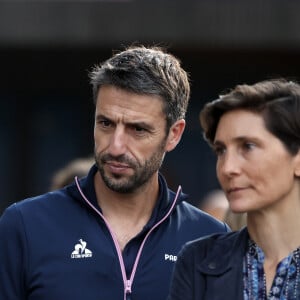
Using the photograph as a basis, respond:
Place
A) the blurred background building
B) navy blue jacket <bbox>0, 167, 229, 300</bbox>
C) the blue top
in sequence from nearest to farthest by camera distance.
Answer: the blue top, navy blue jacket <bbox>0, 167, 229, 300</bbox>, the blurred background building

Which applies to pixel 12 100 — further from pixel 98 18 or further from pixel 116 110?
pixel 116 110

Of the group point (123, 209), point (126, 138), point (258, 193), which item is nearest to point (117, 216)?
point (123, 209)

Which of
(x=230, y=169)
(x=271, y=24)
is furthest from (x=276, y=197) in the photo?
(x=271, y=24)

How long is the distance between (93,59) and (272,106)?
1166 centimetres

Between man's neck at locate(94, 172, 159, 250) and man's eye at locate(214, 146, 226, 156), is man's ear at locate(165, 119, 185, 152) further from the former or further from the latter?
man's eye at locate(214, 146, 226, 156)

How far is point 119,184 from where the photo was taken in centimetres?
469

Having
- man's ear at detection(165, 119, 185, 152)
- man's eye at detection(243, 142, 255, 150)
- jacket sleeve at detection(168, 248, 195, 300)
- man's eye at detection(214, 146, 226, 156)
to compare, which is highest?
man's ear at detection(165, 119, 185, 152)

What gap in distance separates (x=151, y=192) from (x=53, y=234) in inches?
18.9

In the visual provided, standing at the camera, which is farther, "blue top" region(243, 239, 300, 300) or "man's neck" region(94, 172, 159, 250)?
"man's neck" region(94, 172, 159, 250)

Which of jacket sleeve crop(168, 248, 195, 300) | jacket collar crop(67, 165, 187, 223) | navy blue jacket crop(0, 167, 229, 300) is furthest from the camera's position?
jacket collar crop(67, 165, 187, 223)

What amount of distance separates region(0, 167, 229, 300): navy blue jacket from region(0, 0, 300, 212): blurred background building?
871 cm

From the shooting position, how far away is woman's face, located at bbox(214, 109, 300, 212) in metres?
3.92

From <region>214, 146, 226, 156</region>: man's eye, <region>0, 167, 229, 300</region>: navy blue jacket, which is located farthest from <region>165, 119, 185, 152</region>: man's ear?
<region>214, 146, 226, 156</region>: man's eye

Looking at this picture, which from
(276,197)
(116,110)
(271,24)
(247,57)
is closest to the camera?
(276,197)
